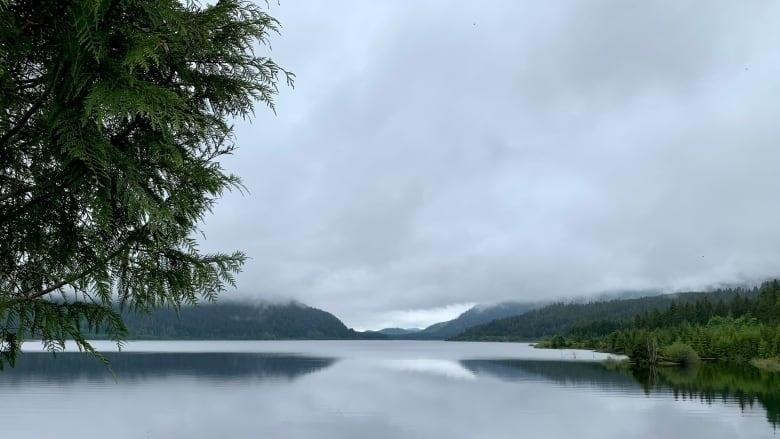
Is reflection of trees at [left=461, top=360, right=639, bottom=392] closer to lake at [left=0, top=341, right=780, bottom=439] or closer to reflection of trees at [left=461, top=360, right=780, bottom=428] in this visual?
reflection of trees at [left=461, top=360, right=780, bottom=428]

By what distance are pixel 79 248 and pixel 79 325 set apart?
1.08 meters

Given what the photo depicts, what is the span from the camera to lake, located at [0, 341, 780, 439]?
165 feet

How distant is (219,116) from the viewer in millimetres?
8219

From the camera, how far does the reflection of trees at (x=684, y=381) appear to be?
2776 inches

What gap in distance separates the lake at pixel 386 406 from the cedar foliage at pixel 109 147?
42251 millimetres

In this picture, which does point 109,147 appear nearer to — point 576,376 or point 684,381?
point 684,381

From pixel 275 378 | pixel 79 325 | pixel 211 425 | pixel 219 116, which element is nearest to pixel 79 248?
pixel 79 325

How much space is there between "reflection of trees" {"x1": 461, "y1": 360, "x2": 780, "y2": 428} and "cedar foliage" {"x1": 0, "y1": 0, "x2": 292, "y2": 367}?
60.8 meters

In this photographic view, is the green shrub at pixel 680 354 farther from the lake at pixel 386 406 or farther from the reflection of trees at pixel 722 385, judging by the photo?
the lake at pixel 386 406

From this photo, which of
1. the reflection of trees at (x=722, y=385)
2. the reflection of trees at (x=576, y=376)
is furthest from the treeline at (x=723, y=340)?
the reflection of trees at (x=576, y=376)

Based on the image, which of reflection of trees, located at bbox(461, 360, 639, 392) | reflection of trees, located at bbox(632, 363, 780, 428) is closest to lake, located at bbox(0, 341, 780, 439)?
reflection of trees, located at bbox(632, 363, 780, 428)

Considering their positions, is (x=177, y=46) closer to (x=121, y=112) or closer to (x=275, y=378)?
(x=121, y=112)

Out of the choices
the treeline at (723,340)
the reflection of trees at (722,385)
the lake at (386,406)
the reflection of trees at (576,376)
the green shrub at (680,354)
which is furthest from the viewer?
the green shrub at (680,354)

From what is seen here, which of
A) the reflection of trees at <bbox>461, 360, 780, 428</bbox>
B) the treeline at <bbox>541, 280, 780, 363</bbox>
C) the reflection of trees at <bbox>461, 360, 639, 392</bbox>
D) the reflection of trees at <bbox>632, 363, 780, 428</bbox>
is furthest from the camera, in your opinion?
the treeline at <bbox>541, 280, 780, 363</bbox>
